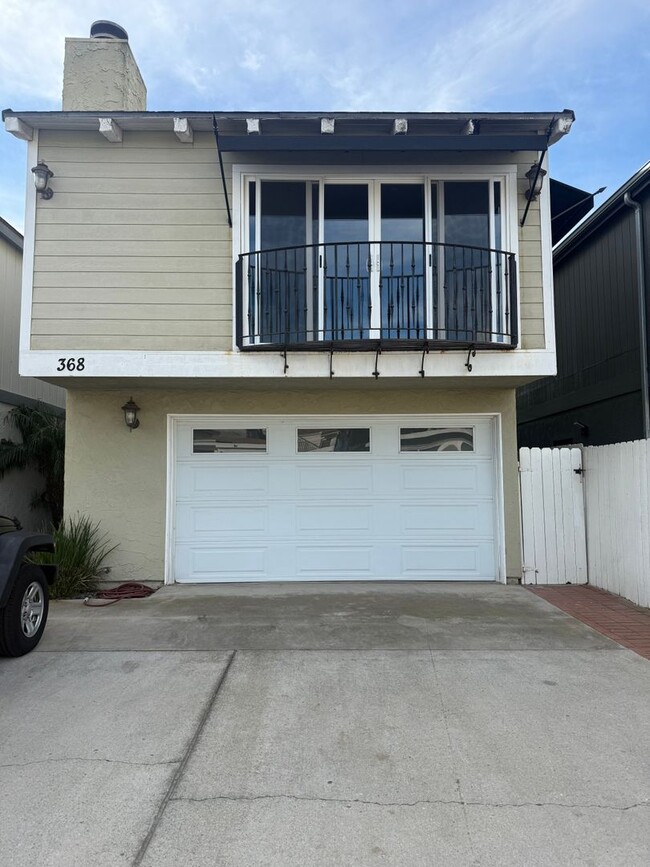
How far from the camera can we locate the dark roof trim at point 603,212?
745cm

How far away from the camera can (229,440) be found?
24.2 feet

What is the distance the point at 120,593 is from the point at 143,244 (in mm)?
4164

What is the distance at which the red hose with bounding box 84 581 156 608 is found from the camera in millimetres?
6297

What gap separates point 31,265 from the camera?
21.5ft

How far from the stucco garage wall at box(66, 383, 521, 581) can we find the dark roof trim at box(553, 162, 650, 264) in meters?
3.40

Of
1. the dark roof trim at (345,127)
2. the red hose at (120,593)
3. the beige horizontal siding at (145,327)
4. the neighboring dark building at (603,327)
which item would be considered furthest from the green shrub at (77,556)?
the neighboring dark building at (603,327)

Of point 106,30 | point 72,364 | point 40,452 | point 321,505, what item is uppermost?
point 106,30

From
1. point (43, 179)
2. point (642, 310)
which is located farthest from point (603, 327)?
point (43, 179)

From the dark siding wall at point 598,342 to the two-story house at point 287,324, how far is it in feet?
7.34

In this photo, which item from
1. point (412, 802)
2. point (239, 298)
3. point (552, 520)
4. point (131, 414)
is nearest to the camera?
point (412, 802)

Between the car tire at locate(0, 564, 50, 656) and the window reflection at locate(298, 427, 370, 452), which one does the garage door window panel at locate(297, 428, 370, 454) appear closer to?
the window reflection at locate(298, 427, 370, 452)

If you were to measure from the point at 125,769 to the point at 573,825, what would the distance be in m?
2.21

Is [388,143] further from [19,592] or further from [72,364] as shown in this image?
[19,592]

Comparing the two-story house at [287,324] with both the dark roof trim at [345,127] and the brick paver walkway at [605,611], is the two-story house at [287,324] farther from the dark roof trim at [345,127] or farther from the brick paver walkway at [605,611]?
the brick paver walkway at [605,611]
